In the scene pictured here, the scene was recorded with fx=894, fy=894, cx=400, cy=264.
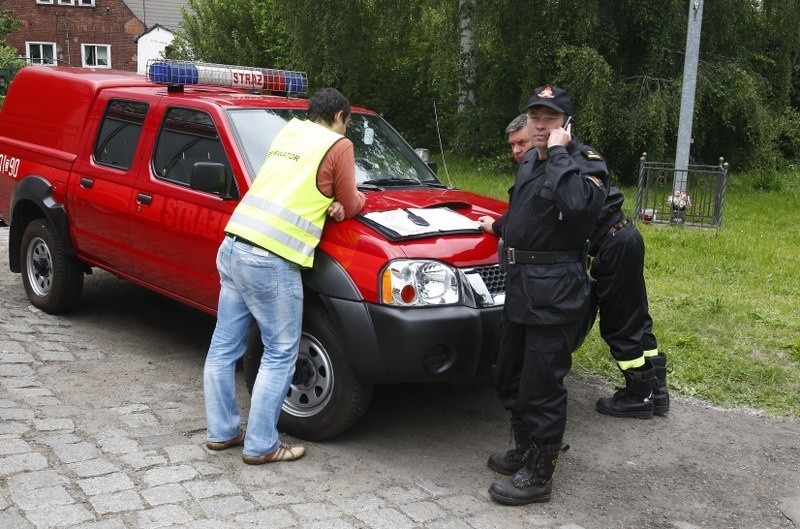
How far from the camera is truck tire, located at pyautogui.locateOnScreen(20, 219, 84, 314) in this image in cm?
684

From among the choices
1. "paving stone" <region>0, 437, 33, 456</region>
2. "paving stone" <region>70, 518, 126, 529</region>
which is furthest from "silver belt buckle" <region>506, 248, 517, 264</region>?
"paving stone" <region>0, 437, 33, 456</region>

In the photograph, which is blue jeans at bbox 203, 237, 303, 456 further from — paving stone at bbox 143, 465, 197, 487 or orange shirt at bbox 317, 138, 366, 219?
orange shirt at bbox 317, 138, 366, 219

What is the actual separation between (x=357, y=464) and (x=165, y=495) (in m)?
0.99

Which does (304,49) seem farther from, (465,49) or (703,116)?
(703,116)

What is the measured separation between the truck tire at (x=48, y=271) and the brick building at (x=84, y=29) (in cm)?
4321

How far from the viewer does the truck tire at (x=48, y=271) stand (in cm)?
684

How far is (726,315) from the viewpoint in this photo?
7.16 meters

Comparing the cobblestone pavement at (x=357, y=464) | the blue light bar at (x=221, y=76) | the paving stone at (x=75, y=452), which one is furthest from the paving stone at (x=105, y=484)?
the blue light bar at (x=221, y=76)

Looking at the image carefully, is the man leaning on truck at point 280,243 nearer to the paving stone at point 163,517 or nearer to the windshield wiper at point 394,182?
the paving stone at point 163,517

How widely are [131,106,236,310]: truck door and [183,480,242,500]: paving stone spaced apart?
142 centimetres

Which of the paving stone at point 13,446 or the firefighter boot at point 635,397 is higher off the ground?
the firefighter boot at point 635,397

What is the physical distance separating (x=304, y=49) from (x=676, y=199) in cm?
1177

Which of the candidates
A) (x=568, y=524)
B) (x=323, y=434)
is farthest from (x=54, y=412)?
(x=568, y=524)

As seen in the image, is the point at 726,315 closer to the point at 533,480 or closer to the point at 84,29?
the point at 533,480
